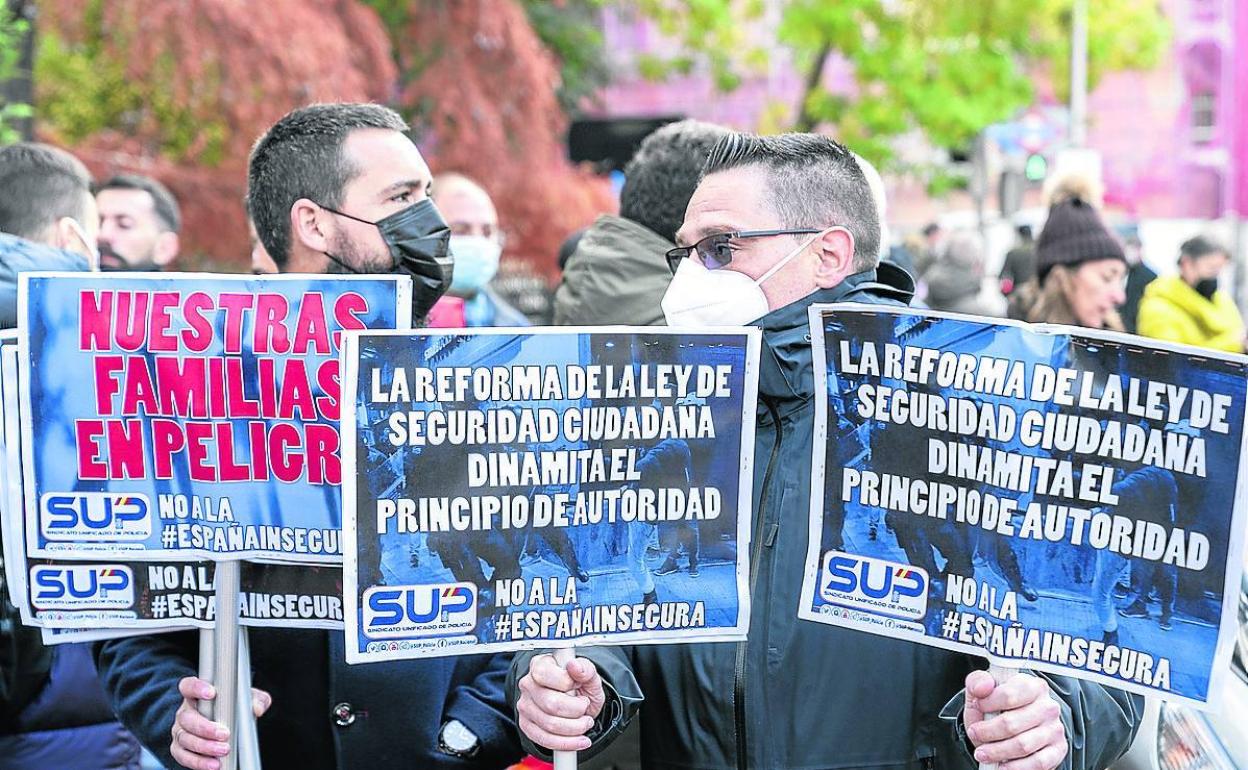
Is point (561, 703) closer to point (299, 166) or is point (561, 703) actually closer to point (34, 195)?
point (299, 166)

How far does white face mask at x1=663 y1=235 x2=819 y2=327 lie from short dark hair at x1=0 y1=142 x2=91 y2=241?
196cm

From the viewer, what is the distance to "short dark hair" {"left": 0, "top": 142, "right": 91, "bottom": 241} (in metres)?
4.18

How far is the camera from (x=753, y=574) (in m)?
2.84

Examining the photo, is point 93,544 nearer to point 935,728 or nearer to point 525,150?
point 935,728

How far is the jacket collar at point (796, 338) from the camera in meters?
2.91

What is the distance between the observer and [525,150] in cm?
1274

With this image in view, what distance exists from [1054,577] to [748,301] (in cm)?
84

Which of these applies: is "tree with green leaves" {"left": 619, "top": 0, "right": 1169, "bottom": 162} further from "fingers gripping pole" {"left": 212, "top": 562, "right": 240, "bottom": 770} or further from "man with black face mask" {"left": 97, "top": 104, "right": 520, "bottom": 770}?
"fingers gripping pole" {"left": 212, "top": 562, "right": 240, "bottom": 770}

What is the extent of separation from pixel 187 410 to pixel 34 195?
1.69 meters

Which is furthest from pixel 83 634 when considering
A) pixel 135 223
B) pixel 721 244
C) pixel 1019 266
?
pixel 1019 266

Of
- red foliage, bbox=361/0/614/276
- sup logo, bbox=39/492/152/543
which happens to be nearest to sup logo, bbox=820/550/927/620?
sup logo, bbox=39/492/152/543

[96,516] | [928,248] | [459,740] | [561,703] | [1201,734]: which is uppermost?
[928,248]

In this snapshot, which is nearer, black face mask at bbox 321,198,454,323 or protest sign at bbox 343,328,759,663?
protest sign at bbox 343,328,759,663

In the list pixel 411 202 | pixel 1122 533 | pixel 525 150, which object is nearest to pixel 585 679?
pixel 1122 533
